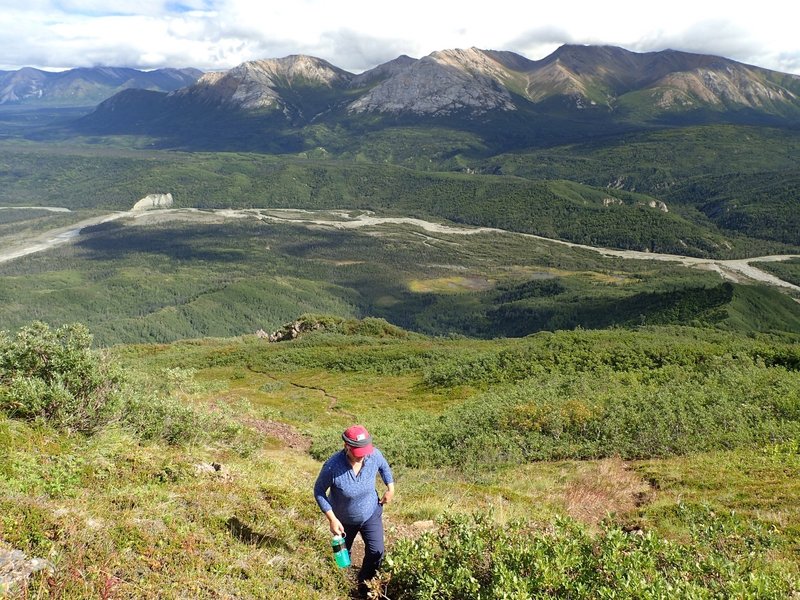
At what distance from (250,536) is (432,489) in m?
8.99

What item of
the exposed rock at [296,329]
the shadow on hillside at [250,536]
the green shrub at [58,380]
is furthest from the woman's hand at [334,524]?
the exposed rock at [296,329]

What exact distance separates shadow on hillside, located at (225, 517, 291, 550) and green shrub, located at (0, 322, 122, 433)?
23.1 ft

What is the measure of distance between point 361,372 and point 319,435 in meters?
40.9

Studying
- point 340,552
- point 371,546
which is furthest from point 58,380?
point 371,546

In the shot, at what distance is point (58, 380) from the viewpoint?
16.3 meters

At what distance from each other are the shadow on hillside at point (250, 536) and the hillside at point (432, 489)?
0.05m

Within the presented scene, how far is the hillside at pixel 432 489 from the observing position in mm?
8742

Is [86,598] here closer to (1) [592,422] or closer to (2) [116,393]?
(2) [116,393]

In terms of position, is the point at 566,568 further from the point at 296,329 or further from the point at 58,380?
the point at 296,329

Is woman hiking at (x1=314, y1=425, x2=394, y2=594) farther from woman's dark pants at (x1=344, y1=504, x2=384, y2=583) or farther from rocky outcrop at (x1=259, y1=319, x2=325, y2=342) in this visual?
rocky outcrop at (x1=259, y1=319, x2=325, y2=342)

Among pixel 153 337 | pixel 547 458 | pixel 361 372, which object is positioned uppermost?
pixel 547 458

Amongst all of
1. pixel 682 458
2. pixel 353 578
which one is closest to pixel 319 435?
pixel 682 458

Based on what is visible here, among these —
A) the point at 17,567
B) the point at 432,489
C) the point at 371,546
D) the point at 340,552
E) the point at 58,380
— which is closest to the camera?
the point at 17,567

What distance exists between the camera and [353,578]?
10453 millimetres
